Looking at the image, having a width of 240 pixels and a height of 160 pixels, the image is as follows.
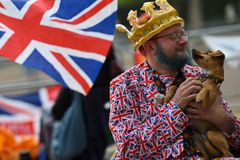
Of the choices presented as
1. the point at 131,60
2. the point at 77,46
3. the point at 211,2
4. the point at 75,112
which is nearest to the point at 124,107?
the point at 77,46

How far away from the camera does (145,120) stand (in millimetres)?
4480

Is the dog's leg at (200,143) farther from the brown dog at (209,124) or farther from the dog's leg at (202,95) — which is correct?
the dog's leg at (202,95)

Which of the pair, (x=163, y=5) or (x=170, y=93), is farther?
(x=163, y=5)

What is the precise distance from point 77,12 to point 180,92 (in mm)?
1174

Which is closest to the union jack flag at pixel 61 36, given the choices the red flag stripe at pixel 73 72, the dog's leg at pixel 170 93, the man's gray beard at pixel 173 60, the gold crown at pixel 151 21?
the red flag stripe at pixel 73 72

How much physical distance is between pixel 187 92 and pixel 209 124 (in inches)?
8.9

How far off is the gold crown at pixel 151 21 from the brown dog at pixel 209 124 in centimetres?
24

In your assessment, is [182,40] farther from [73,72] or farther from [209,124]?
[73,72]

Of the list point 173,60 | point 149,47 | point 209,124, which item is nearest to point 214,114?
point 209,124

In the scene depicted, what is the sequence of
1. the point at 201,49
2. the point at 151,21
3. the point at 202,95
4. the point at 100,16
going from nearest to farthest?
1. the point at 202,95
2. the point at 151,21
3. the point at 100,16
4. the point at 201,49

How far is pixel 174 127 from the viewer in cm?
438

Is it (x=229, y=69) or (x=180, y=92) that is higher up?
(x=180, y=92)

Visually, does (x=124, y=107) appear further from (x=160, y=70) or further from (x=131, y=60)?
(x=131, y=60)

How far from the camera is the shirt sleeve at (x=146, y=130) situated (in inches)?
172
